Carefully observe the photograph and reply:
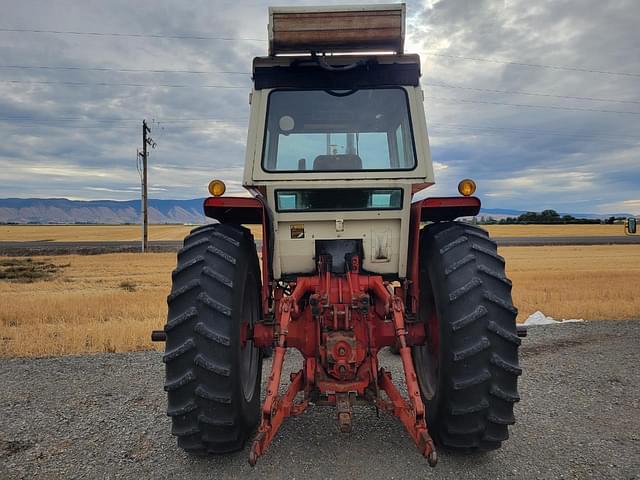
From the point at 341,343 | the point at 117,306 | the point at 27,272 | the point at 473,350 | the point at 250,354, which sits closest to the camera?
the point at 473,350

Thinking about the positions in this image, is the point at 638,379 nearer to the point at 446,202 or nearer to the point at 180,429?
the point at 446,202

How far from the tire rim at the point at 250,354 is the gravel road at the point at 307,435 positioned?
492 millimetres

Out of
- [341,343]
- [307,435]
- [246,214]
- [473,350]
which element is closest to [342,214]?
[246,214]

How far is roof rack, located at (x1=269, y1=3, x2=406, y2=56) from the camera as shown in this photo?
12.8 ft

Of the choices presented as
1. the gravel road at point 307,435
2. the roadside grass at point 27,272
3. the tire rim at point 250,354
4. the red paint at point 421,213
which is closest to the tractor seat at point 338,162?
the red paint at point 421,213

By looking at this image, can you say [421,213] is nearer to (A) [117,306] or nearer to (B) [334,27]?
(B) [334,27]

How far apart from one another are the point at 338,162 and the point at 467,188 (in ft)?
3.37

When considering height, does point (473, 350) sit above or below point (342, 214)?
below

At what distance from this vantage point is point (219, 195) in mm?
3879

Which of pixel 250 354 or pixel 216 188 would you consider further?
pixel 250 354

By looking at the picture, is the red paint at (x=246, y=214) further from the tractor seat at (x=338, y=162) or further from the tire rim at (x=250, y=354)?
the tractor seat at (x=338, y=162)

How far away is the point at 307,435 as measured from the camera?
4.30 m

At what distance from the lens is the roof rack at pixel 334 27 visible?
390cm

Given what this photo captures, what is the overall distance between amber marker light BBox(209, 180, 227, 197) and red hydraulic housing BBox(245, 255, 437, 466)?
0.92 meters
